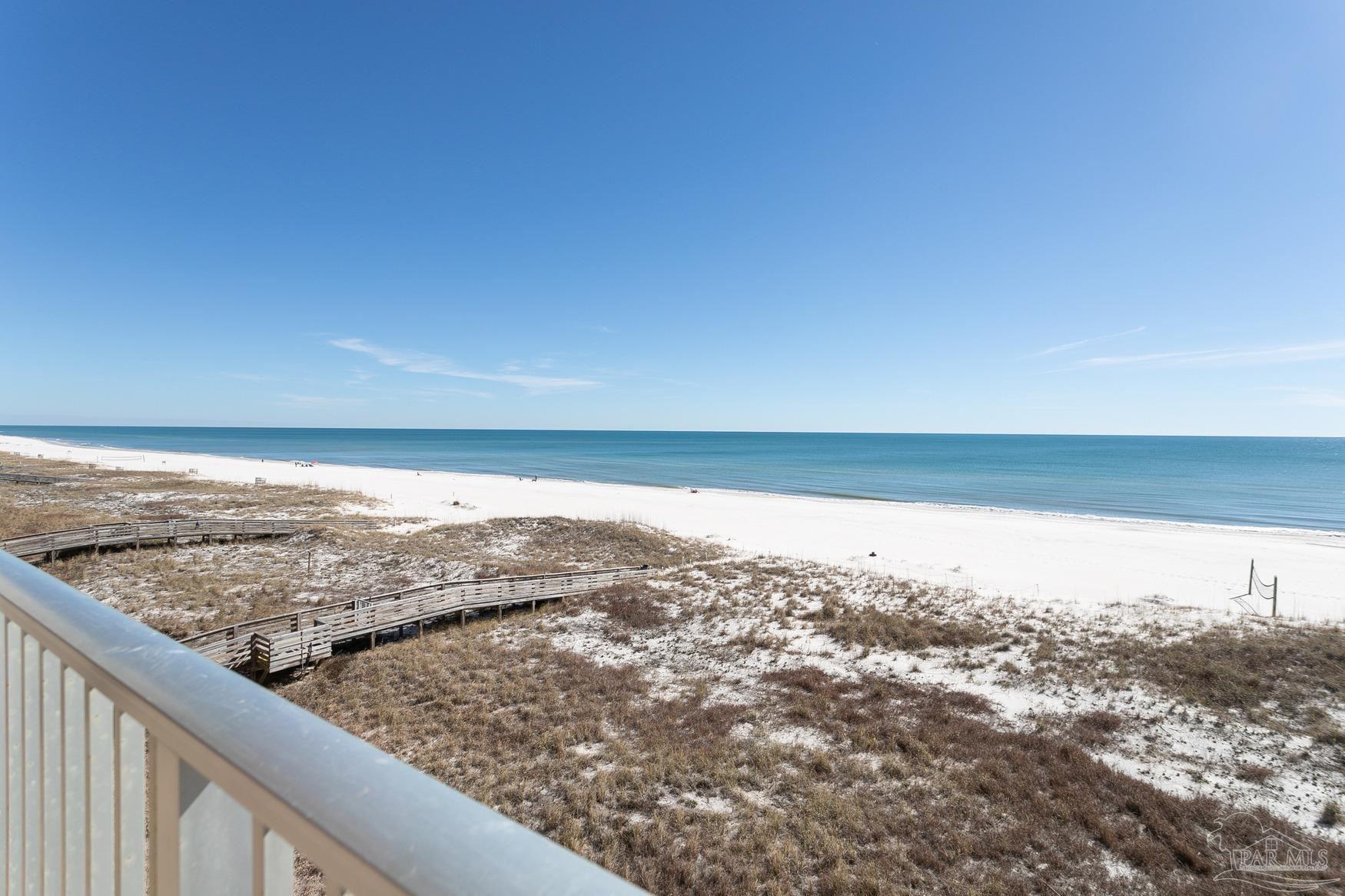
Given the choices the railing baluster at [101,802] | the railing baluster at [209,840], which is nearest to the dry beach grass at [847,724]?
the railing baluster at [101,802]

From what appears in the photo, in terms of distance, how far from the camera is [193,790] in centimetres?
116

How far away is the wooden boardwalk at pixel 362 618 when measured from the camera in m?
14.3

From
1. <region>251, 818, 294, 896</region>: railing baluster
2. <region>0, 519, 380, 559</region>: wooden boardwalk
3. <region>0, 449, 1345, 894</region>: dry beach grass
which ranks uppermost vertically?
<region>251, 818, 294, 896</region>: railing baluster

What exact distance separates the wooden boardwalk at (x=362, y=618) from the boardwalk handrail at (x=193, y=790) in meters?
12.4

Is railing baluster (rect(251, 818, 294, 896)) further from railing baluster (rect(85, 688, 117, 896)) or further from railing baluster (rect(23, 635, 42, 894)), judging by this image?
railing baluster (rect(23, 635, 42, 894))

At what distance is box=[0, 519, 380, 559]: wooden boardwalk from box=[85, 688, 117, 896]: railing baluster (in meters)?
28.5

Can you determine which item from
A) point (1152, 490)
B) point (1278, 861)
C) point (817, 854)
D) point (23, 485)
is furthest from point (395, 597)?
point (1152, 490)

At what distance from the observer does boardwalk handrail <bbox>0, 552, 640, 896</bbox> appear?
0.80 metres

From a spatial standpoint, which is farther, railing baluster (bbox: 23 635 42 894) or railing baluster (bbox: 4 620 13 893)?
railing baluster (bbox: 4 620 13 893)

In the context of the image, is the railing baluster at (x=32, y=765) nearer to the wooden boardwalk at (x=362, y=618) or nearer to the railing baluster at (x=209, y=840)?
the railing baluster at (x=209, y=840)

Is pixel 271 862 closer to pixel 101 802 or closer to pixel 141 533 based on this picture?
pixel 101 802

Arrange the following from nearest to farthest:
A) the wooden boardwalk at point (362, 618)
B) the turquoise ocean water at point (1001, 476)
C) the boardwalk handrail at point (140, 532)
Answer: the wooden boardwalk at point (362, 618), the boardwalk handrail at point (140, 532), the turquoise ocean water at point (1001, 476)

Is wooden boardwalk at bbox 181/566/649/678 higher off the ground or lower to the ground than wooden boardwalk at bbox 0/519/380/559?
lower

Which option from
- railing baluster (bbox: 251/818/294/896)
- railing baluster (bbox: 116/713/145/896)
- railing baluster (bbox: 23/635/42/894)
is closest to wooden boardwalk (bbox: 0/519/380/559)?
railing baluster (bbox: 23/635/42/894)
